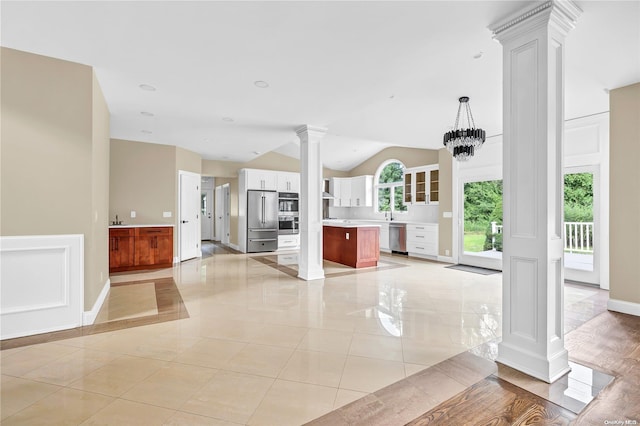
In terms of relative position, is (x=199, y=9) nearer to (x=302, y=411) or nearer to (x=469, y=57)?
(x=469, y=57)

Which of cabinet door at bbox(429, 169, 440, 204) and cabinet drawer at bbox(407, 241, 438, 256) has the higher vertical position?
cabinet door at bbox(429, 169, 440, 204)

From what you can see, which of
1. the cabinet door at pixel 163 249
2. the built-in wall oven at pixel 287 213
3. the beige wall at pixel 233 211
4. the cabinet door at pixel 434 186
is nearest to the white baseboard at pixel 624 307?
the cabinet door at pixel 434 186

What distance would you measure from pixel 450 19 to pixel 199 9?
1.88m

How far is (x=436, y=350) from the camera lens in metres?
2.57

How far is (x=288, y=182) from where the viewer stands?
30.1 ft

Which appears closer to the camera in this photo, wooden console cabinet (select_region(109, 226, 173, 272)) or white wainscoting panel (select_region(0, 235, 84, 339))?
white wainscoting panel (select_region(0, 235, 84, 339))

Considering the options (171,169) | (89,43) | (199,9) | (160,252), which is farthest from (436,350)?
(171,169)

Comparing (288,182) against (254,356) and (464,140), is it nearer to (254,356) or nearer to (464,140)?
(464,140)

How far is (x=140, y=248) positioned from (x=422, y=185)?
6.68m

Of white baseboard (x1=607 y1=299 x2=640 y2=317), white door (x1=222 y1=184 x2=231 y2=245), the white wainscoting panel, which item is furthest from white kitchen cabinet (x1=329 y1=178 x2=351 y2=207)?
the white wainscoting panel

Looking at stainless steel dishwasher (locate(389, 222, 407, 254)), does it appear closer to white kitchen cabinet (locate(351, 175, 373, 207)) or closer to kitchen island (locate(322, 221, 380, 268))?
white kitchen cabinet (locate(351, 175, 373, 207))

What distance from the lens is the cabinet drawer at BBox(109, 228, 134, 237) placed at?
5508mm

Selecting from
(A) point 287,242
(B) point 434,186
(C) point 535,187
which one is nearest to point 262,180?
(A) point 287,242

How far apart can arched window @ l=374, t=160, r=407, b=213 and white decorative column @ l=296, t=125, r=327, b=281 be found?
4.44m
